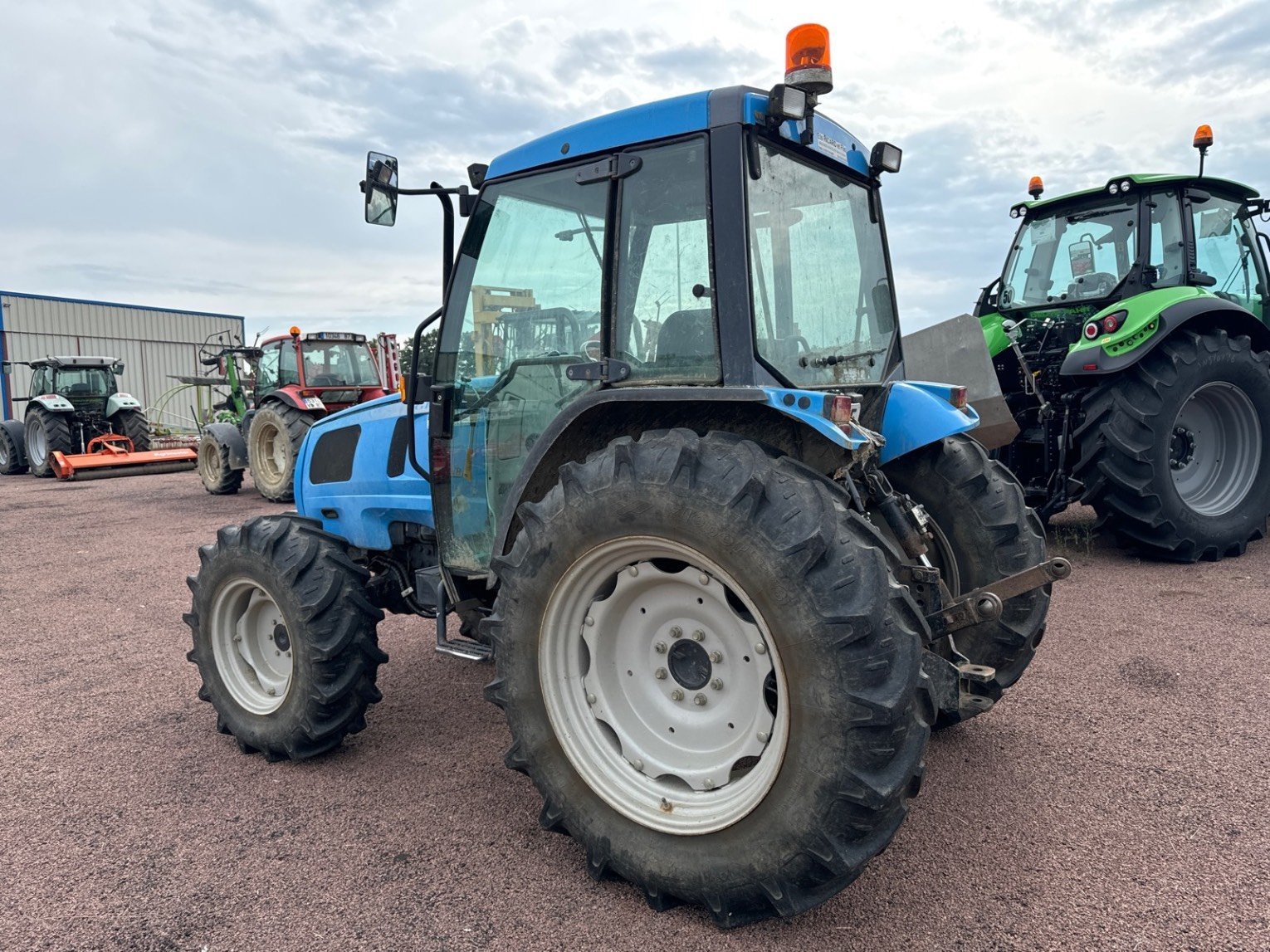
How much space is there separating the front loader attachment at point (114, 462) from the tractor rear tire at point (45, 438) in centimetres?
23

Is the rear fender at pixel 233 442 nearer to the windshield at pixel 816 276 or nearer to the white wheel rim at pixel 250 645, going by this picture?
the white wheel rim at pixel 250 645

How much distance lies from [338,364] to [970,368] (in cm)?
927

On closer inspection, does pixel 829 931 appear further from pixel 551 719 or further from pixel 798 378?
pixel 798 378

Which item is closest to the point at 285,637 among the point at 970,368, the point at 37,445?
the point at 970,368

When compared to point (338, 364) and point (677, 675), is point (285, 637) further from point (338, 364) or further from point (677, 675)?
point (338, 364)

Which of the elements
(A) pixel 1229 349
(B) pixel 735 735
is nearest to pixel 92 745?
(B) pixel 735 735

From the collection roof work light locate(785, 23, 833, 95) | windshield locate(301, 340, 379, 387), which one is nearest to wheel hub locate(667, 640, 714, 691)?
roof work light locate(785, 23, 833, 95)

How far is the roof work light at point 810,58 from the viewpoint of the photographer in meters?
2.33

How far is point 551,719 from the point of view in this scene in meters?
2.40

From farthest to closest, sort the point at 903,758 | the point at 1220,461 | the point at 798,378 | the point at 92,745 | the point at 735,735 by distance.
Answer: the point at 1220,461, the point at 92,745, the point at 798,378, the point at 735,735, the point at 903,758

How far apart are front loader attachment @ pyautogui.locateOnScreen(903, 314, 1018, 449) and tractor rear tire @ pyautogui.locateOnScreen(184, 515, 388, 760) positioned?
363 cm

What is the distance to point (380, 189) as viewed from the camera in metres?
2.86

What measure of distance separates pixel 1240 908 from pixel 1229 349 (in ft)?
15.7

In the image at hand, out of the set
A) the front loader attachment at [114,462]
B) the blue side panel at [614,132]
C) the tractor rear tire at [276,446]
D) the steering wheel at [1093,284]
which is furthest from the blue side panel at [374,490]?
the front loader attachment at [114,462]
